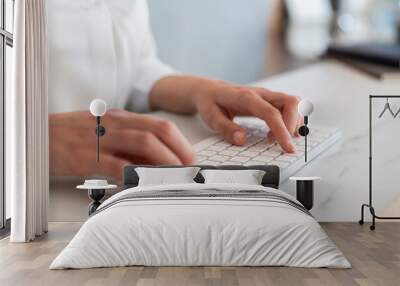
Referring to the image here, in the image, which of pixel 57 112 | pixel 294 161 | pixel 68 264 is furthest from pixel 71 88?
pixel 68 264

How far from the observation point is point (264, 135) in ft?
22.0

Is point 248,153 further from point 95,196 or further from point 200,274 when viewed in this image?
point 200,274

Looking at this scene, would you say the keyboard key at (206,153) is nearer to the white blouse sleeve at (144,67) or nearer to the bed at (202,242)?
the white blouse sleeve at (144,67)

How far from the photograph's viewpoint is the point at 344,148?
22.5 ft

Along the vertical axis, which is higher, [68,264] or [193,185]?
[193,185]

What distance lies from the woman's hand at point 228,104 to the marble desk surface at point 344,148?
0.13 metres

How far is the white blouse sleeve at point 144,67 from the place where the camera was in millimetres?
6875

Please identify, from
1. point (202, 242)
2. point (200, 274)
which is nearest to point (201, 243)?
point (202, 242)

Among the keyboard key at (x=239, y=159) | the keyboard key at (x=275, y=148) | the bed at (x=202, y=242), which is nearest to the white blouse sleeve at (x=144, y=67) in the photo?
the keyboard key at (x=239, y=159)

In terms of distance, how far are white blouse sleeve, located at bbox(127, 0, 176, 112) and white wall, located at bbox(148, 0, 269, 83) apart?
0.25 feet

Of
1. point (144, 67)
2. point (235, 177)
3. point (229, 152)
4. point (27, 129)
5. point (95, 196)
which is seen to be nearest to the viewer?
point (27, 129)

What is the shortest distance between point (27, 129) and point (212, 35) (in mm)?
2328

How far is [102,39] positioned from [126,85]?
0.55m

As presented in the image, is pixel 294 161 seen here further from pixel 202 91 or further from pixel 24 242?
pixel 24 242
